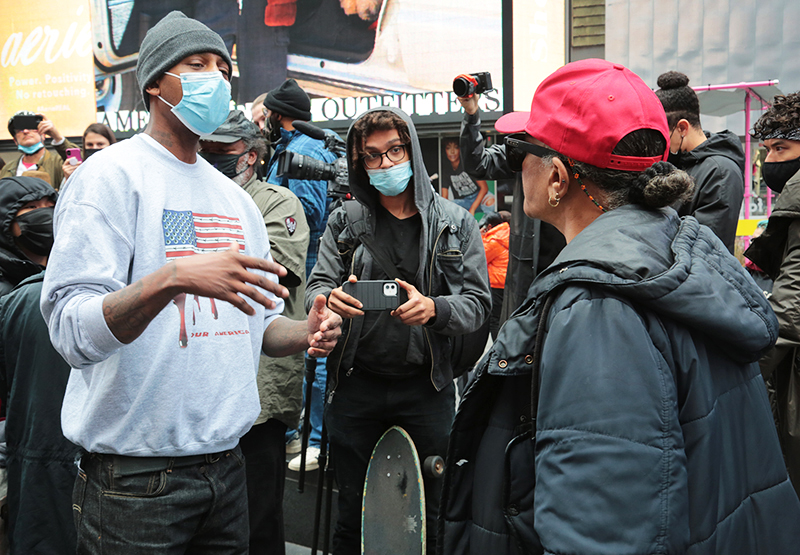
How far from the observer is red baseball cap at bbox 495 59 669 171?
57.1 inches

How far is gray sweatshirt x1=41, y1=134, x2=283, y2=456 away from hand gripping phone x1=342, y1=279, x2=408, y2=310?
2.35ft

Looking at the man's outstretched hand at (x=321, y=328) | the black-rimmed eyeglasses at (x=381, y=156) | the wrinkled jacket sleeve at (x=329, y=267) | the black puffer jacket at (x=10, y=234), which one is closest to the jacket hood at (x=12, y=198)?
the black puffer jacket at (x=10, y=234)

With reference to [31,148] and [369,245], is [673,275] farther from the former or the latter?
[31,148]

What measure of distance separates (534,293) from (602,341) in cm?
23

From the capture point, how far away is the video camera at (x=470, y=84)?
402 cm

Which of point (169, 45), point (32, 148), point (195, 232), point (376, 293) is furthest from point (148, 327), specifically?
point (32, 148)

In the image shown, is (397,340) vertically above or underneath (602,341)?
underneath

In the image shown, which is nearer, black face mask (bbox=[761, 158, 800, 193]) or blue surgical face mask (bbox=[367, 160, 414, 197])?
blue surgical face mask (bbox=[367, 160, 414, 197])

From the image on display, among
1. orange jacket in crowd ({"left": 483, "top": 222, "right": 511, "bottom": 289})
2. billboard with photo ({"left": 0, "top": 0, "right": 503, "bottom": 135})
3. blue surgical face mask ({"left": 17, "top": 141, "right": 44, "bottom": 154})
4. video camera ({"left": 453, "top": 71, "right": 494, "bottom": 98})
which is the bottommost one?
orange jacket in crowd ({"left": 483, "top": 222, "right": 511, "bottom": 289})

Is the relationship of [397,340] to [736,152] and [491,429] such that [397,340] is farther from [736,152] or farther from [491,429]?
[736,152]

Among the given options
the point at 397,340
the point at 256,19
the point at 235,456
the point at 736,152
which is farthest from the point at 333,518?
the point at 256,19

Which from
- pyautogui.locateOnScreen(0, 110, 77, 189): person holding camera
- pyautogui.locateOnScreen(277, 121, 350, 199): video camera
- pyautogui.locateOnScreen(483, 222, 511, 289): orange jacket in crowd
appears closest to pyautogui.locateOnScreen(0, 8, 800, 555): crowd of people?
pyautogui.locateOnScreen(277, 121, 350, 199): video camera

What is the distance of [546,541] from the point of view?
47.3 inches

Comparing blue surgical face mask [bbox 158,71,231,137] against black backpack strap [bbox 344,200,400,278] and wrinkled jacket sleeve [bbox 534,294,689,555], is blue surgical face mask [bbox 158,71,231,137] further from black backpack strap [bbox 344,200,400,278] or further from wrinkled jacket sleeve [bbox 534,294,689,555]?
wrinkled jacket sleeve [bbox 534,294,689,555]
